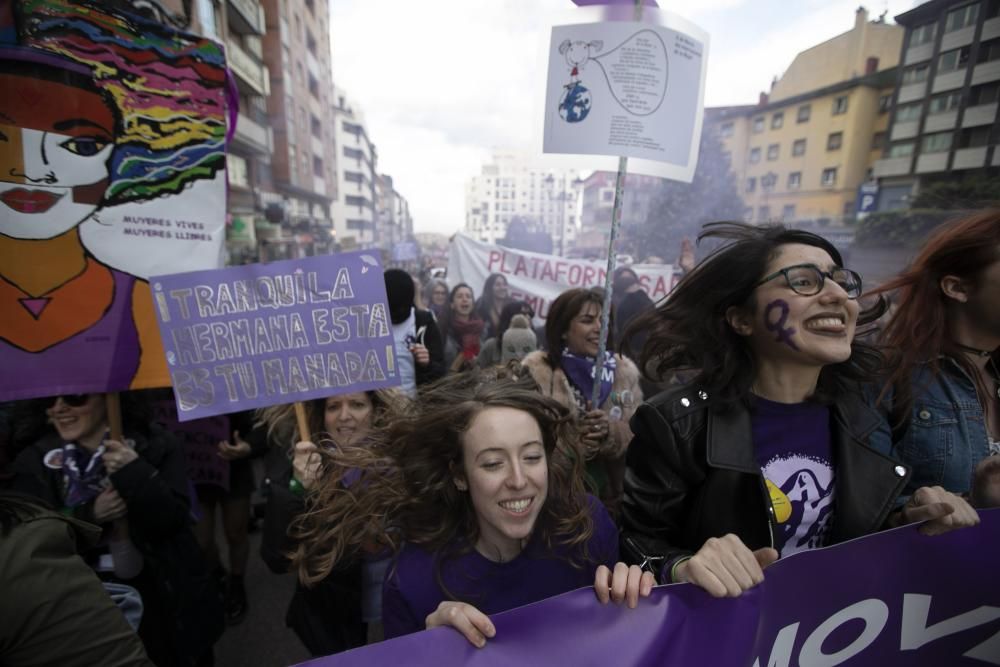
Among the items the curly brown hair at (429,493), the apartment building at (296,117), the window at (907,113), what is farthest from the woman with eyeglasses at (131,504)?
the apartment building at (296,117)

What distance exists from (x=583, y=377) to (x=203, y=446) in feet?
7.75

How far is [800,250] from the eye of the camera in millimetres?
1424

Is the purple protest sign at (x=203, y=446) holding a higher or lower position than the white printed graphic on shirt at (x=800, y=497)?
lower

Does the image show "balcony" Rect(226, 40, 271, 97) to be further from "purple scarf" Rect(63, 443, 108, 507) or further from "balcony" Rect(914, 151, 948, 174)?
"balcony" Rect(914, 151, 948, 174)

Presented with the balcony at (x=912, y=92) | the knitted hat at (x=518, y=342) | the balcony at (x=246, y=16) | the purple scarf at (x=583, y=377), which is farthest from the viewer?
the balcony at (x=246, y=16)

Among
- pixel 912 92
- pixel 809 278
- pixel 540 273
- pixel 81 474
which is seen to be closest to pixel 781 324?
pixel 809 278

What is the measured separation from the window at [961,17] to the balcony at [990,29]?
157 mm

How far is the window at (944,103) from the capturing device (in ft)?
12.9

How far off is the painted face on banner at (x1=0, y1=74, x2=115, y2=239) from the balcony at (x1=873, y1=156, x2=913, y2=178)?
7054 mm

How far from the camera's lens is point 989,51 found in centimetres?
330

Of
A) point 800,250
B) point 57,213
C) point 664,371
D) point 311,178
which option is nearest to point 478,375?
point 664,371

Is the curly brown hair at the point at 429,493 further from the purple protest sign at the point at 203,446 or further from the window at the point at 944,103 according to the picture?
the window at the point at 944,103

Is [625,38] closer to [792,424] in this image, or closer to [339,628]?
[792,424]

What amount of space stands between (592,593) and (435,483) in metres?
0.65
